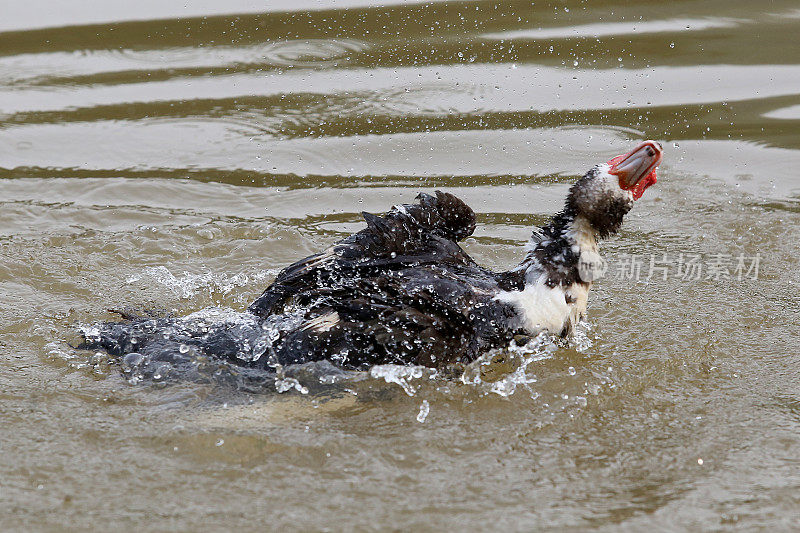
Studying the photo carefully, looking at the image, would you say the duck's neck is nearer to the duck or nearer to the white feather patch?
the duck

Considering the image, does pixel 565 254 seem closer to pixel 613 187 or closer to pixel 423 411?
pixel 613 187

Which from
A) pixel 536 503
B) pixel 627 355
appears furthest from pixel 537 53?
pixel 536 503

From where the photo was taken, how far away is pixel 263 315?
15.2 feet

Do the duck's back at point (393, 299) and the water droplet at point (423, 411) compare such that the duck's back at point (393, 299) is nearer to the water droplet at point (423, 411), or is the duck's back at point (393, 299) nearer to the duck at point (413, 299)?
the duck at point (413, 299)

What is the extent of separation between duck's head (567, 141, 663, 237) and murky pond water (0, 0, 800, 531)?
2.42 ft

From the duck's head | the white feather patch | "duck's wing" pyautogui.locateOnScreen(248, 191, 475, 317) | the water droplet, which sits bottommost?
the water droplet

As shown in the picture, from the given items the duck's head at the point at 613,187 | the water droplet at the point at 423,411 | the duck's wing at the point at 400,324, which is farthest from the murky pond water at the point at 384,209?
the duck's head at the point at 613,187

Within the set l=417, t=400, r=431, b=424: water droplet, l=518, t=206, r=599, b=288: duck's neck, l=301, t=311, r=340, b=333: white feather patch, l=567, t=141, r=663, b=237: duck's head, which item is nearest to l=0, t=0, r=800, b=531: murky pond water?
l=417, t=400, r=431, b=424: water droplet

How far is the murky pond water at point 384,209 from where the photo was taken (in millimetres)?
3684

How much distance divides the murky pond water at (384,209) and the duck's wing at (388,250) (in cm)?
53

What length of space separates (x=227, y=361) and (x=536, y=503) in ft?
5.47

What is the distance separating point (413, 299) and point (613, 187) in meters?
1.05

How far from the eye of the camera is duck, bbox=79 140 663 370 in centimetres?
430

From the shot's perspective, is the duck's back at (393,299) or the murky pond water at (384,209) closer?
the murky pond water at (384,209)
